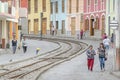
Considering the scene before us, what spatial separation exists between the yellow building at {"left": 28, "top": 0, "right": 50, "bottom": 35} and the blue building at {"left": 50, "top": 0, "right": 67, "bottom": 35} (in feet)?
4.21

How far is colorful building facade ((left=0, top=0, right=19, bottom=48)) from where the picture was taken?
48.4 meters

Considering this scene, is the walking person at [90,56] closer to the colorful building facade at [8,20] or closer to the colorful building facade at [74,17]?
the colorful building facade at [8,20]

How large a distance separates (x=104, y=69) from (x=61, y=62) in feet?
20.8

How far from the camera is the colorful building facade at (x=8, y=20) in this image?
48.4 metres

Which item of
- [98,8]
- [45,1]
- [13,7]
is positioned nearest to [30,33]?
[45,1]

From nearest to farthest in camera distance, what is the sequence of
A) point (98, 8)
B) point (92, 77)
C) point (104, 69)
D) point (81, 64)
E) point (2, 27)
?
point (92, 77), point (104, 69), point (81, 64), point (2, 27), point (98, 8)

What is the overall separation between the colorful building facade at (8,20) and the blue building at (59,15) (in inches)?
838

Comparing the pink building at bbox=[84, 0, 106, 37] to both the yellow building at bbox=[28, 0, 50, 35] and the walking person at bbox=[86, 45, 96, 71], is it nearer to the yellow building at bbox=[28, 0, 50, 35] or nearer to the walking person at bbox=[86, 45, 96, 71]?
the yellow building at bbox=[28, 0, 50, 35]

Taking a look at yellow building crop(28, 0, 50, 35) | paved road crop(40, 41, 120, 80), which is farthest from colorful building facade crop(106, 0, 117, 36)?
paved road crop(40, 41, 120, 80)

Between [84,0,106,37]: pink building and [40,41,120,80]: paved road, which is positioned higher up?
[84,0,106,37]: pink building

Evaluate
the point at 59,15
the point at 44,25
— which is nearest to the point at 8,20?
the point at 59,15

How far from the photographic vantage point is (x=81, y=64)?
32531mm

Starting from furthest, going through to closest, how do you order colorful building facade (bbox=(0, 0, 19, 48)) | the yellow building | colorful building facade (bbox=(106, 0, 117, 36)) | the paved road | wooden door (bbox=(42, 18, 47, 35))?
wooden door (bbox=(42, 18, 47, 35))
the yellow building
colorful building facade (bbox=(106, 0, 117, 36))
colorful building facade (bbox=(0, 0, 19, 48))
the paved road

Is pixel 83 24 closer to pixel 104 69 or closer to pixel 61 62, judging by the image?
pixel 61 62
